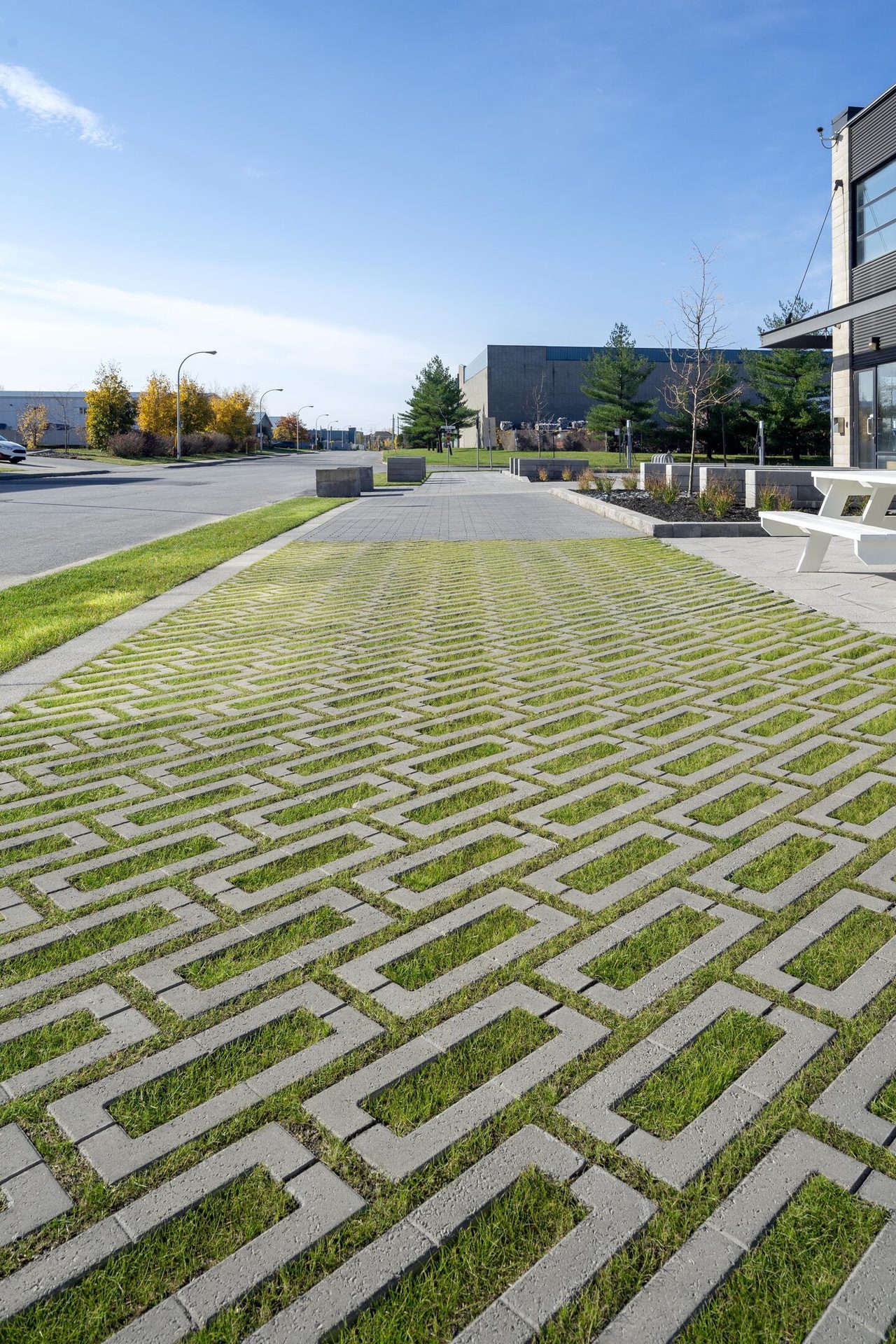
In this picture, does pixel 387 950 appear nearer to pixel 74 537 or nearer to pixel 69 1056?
pixel 69 1056

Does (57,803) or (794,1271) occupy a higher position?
(57,803)

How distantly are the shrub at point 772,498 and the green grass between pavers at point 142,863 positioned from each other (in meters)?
13.8

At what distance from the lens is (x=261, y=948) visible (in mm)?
2979

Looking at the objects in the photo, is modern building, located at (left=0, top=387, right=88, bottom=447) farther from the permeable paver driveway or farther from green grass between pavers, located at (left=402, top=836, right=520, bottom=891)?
green grass between pavers, located at (left=402, top=836, right=520, bottom=891)

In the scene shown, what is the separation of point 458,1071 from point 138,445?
66.0 metres

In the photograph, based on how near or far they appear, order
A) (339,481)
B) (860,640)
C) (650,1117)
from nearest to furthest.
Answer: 1. (650,1117)
2. (860,640)
3. (339,481)

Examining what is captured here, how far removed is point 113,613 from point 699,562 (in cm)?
694

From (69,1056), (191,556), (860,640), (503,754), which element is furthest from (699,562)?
(69,1056)

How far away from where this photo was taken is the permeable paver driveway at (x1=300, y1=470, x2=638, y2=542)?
1591 centimetres

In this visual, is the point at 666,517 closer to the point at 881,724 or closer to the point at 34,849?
the point at 881,724

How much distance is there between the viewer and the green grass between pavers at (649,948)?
285 centimetres

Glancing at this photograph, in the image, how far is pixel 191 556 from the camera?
12.8 meters

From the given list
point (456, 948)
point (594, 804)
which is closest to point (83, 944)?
point (456, 948)

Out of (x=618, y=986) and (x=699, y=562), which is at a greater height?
(x=699, y=562)
